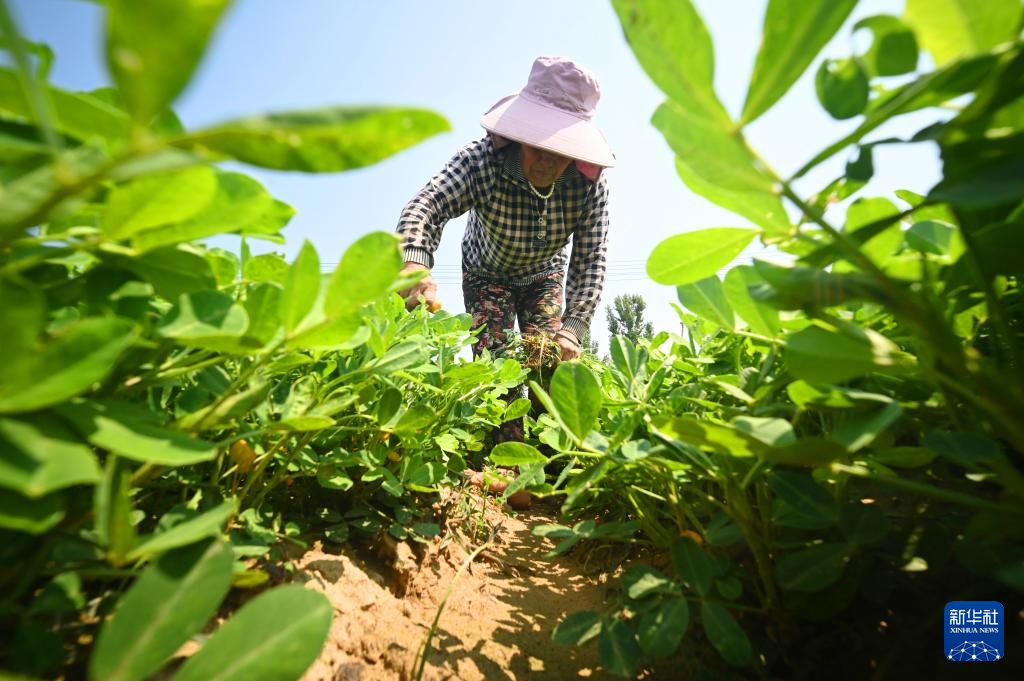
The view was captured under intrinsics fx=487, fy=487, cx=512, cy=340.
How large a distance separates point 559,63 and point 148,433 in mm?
3542

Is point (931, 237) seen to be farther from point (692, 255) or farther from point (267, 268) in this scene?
point (267, 268)

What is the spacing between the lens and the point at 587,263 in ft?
11.6

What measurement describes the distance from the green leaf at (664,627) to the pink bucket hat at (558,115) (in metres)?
2.71

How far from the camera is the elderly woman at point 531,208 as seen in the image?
2.99 metres

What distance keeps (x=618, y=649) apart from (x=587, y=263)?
311 cm

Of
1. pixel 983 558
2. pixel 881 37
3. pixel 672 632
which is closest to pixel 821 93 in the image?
pixel 881 37

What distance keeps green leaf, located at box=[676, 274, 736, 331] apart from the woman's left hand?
1826mm

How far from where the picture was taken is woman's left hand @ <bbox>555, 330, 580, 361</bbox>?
263 centimetres

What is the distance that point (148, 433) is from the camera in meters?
0.35

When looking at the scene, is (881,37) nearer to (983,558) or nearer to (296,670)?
(983,558)

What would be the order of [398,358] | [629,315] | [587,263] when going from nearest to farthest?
[398,358]
[587,263]
[629,315]

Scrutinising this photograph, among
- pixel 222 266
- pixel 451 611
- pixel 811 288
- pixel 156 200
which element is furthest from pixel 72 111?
pixel 451 611

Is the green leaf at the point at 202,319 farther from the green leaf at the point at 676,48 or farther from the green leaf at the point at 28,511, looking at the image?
the green leaf at the point at 676,48

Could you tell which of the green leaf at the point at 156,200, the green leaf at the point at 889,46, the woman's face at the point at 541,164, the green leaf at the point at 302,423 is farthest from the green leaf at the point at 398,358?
the woman's face at the point at 541,164
